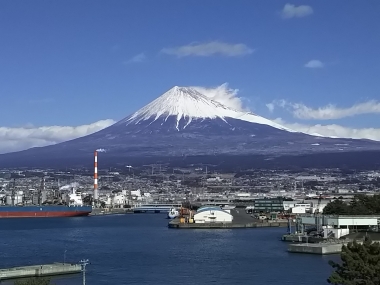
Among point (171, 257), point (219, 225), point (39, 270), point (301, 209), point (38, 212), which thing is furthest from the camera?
point (38, 212)

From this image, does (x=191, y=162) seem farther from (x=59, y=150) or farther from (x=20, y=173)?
(x=59, y=150)

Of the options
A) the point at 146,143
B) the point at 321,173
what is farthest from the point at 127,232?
the point at 146,143

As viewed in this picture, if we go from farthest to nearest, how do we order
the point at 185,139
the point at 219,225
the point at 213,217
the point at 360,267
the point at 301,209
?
the point at 185,139 → the point at 301,209 → the point at 213,217 → the point at 219,225 → the point at 360,267

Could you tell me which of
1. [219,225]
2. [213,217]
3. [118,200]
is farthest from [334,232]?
[118,200]

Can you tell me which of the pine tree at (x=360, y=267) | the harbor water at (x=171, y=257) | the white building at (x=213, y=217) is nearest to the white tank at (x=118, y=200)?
the white building at (x=213, y=217)

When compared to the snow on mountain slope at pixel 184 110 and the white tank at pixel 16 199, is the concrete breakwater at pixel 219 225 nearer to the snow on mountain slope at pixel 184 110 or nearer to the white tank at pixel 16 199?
A: the white tank at pixel 16 199

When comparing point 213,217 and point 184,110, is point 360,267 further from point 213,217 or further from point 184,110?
point 184,110
